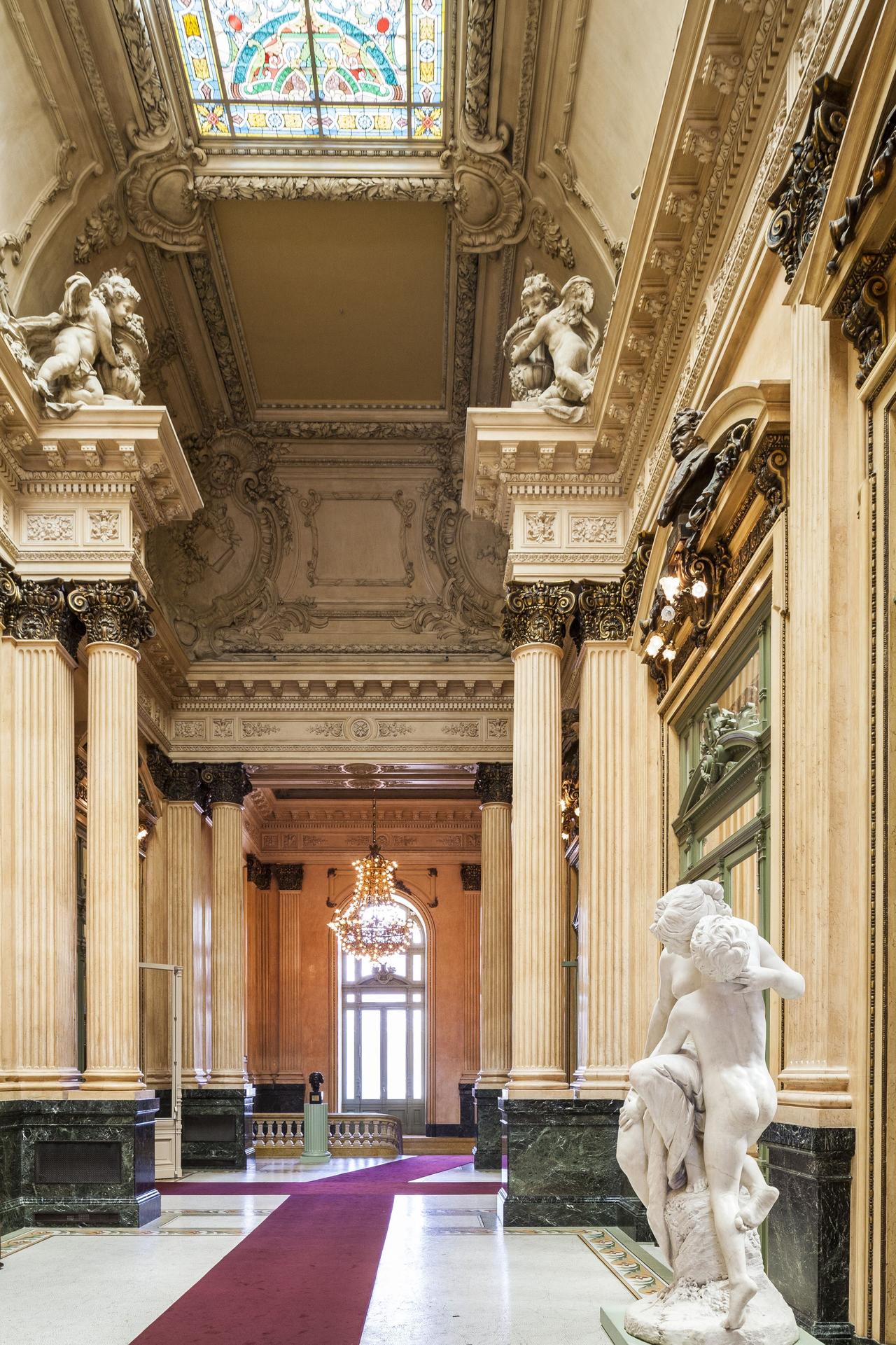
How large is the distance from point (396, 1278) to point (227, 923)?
8.89 meters

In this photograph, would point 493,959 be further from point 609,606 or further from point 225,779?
point 609,606

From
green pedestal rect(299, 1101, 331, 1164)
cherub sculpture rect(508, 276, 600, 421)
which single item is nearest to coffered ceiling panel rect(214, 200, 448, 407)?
cherub sculpture rect(508, 276, 600, 421)

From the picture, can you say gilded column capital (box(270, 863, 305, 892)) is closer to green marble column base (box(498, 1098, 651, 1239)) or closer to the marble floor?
the marble floor

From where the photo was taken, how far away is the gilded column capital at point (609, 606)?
1139cm

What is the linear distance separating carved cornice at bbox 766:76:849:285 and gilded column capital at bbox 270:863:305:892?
1939cm

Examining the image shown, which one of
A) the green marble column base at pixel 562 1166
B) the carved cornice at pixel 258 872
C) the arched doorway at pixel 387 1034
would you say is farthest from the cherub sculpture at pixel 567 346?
the arched doorway at pixel 387 1034

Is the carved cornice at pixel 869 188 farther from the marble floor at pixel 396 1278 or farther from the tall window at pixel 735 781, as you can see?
the marble floor at pixel 396 1278

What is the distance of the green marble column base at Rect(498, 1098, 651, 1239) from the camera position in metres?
10.4

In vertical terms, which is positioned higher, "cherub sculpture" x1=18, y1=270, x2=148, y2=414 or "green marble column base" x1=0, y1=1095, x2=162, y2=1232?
"cherub sculpture" x1=18, y1=270, x2=148, y2=414

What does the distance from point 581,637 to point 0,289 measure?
17.3 ft

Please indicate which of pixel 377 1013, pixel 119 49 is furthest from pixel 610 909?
pixel 377 1013

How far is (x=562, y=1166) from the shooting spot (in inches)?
413

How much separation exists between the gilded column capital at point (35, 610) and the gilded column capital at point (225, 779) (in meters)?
5.41

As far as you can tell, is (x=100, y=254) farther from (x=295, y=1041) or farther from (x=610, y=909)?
(x=295, y=1041)
